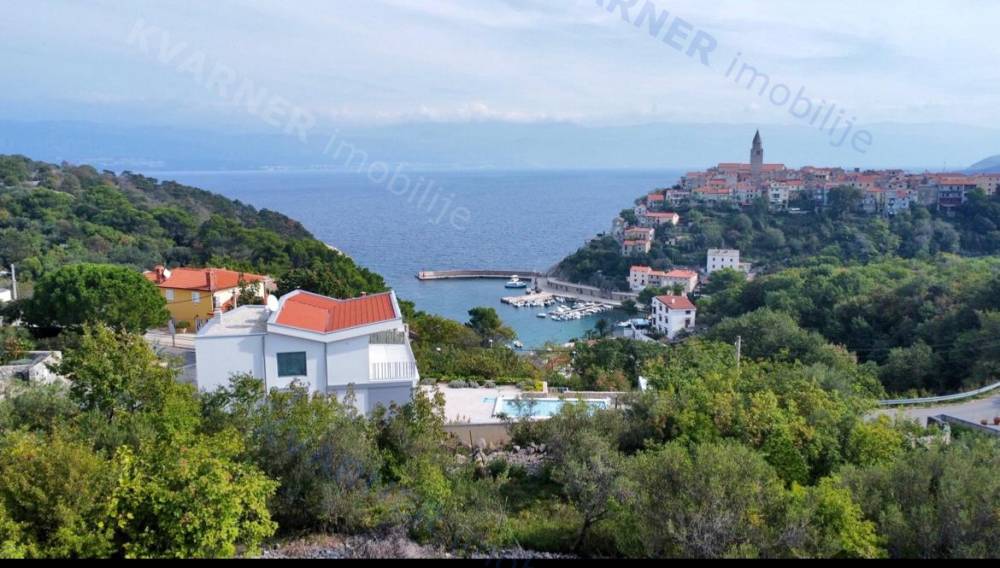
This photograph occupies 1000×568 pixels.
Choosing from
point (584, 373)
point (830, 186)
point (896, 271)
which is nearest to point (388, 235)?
point (830, 186)

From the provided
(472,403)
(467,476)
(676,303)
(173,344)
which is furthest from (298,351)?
(676,303)

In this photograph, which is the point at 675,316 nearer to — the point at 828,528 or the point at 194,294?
the point at 194,294

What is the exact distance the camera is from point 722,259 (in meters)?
52.9

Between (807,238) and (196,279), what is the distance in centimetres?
4892

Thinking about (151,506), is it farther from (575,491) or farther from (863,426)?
(863,426)

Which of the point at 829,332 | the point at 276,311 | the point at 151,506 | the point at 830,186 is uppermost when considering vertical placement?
the point at 830,186

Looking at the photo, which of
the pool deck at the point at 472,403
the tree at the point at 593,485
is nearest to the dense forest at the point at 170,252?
the pool deck at the point at 472,403

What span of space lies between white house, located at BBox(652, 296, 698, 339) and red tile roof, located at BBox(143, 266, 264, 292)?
972 inches

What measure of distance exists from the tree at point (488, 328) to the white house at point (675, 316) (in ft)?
51.6

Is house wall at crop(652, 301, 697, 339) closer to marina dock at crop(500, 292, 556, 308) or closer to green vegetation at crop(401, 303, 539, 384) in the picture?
marina dock at crop(500, 292, 556, 308)

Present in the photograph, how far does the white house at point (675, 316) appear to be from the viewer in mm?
37719

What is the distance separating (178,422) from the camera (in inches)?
265

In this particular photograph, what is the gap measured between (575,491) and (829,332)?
23.8 meters

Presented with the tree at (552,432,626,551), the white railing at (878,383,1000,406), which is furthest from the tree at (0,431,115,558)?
the white railing at (878,383,1000,406)
